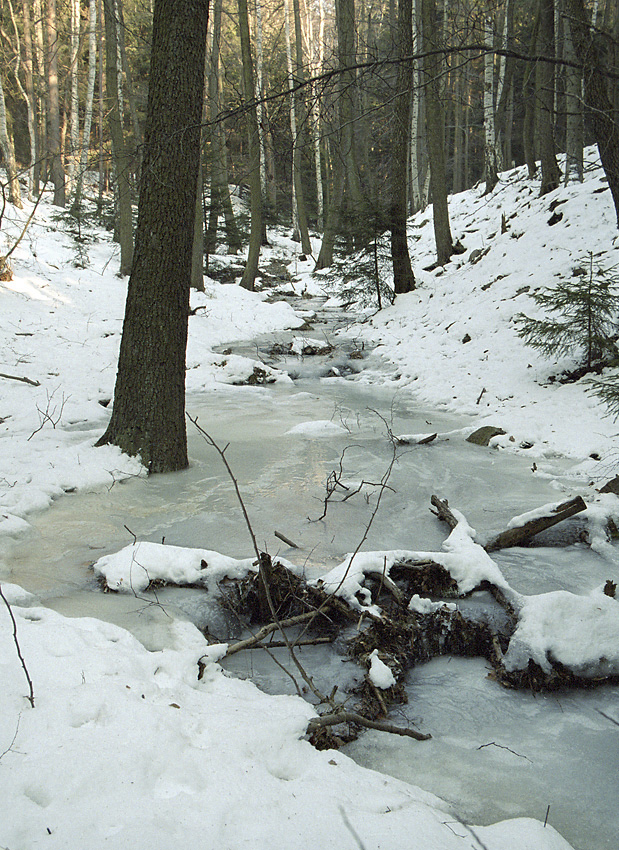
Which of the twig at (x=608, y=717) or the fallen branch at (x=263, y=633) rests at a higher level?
the fallen branch at (x=263, y=633)

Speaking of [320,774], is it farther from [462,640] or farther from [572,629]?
[572,629]

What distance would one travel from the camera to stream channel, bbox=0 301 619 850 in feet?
7.40

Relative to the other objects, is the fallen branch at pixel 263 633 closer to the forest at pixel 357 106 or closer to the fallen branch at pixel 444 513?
the fallen branch at pixel 444 513

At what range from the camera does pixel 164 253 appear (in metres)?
4.92

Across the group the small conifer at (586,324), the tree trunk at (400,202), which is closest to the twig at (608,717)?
the small conifer at (586,324)

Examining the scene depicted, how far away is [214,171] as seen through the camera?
1897cm

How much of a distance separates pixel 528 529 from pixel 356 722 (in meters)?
2.20

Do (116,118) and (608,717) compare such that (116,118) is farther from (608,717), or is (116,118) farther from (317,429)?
(608,717)

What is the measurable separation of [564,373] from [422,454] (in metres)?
3.06

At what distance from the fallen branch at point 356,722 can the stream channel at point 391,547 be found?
47 mm

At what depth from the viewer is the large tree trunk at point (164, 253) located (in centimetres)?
470

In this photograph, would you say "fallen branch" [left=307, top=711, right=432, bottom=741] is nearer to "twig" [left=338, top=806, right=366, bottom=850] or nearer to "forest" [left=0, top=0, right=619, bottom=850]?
"forest" [left=0, top=0, right=619, bottom=850]

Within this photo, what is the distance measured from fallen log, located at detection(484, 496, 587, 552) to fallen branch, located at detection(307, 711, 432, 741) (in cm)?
186

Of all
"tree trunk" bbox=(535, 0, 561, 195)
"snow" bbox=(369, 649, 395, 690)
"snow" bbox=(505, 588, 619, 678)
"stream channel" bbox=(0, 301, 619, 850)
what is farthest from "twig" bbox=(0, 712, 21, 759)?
"tree trunk" bbox=(535, 0, 561, 195)
